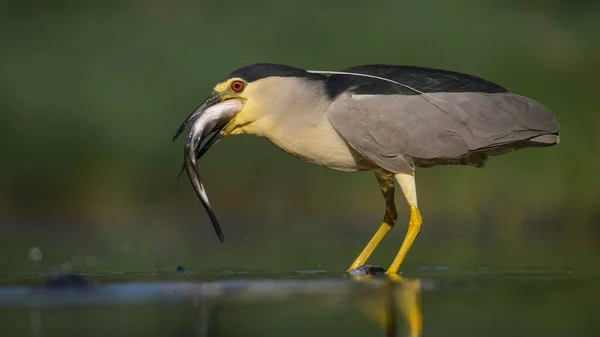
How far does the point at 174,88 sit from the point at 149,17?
2.49 m

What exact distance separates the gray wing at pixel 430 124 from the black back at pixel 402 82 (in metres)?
0.05

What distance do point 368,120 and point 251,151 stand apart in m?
5.48

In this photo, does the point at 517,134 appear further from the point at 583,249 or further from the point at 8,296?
the point at 8,296

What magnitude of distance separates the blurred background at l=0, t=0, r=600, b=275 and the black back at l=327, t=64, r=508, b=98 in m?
1.56

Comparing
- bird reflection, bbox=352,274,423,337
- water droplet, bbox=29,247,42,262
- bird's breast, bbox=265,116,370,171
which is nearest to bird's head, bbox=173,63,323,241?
bird's breast, bbox=265,116,370,171

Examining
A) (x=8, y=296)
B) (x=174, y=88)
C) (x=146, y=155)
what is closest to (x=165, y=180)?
(x=146, y=155)

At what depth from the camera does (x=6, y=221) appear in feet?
44.3

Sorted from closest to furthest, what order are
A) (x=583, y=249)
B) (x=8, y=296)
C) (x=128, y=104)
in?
1. (x=8, y=296)
2. (x=583, y=249)
3. (x=128, y=104)

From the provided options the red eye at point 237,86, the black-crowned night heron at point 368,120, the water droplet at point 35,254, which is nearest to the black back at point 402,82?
the black-crowned night heron at point 368,120

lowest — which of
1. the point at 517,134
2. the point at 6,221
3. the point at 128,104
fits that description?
the point at 6,221

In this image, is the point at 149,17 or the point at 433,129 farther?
the point at 149,17

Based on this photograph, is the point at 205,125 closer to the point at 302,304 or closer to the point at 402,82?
the point at 402,82

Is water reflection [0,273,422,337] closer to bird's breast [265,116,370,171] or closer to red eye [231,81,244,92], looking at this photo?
bird's breast [265,116,370,171]

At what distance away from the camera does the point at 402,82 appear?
9148 millimetres
